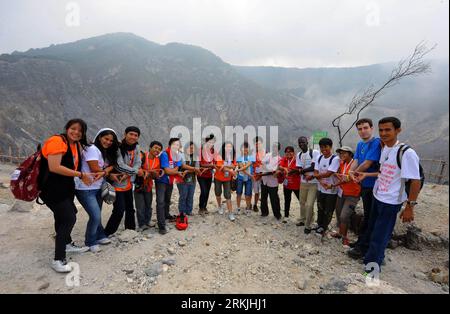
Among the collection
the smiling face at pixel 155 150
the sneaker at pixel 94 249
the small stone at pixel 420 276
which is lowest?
the small stone at pixel 420 276

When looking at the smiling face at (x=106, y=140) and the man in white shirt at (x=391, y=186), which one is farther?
the smiling face at (x=106, y=140)

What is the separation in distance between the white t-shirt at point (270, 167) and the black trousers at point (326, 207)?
2.85ft

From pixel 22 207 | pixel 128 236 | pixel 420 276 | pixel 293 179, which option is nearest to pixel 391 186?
pixel 420 276

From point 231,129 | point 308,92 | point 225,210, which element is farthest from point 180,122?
point 308,92

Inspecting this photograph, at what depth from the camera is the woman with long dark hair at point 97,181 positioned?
323cm

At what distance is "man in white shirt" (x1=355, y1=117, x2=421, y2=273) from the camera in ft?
8.75

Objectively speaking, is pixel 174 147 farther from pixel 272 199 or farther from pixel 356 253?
pixel 356 253

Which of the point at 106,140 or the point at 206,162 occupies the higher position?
the point at 106,140

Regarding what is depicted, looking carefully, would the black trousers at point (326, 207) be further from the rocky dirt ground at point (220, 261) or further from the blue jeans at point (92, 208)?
the blue jeans at point (92, 208)

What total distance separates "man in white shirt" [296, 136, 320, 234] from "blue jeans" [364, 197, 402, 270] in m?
1.21

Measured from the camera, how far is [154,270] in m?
3.02

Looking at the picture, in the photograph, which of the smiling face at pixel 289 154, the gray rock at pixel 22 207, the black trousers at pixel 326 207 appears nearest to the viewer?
the black trousers at pixel 326 207

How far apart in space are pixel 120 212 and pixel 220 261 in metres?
1.69

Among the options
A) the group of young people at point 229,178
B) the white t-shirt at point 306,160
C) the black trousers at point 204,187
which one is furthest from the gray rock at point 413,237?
the black trousers at point 204,187
